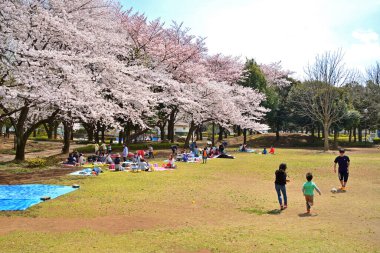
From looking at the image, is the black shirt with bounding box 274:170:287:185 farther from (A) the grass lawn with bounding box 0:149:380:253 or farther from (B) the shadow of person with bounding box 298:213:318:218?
(B) the shadow of person with bounding box 298:213:318:218

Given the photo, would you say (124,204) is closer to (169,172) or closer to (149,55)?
(169,172)

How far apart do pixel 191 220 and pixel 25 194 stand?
297 inches

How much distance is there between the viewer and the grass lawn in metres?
8.12

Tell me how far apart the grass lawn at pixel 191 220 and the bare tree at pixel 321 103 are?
94.9ft

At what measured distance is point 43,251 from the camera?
305 inches

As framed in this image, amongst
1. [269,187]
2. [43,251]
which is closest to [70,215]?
[43,251]

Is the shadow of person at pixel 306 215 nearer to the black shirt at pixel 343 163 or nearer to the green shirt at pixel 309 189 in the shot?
the green shirt at pixel 309 189

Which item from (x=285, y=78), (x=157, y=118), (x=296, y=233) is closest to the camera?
(x=296, y=233)

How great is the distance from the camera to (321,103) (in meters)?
45.5

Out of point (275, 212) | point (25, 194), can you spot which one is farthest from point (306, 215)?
point (25, 194)

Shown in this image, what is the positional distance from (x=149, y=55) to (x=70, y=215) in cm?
2679

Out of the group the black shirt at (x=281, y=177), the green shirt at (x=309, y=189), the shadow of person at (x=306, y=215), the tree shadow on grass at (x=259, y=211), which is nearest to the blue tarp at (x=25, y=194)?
the tree shadow on grass at (x=259, y=211)

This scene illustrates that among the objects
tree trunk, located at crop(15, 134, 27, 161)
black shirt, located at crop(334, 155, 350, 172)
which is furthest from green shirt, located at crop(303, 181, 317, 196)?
tree trunk, located at crop(15, 134, 27, 161)

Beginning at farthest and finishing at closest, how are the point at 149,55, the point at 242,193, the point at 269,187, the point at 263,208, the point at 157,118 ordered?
1. the point at 157,118
2. the point at 149,55
3. the point at 269,187
4. the point at 242,193
5. the point at 263,208
